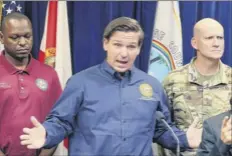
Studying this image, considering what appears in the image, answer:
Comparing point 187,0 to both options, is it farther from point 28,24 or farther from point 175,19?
point 28,24

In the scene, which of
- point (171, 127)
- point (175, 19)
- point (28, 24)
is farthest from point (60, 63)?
point (171, 127)

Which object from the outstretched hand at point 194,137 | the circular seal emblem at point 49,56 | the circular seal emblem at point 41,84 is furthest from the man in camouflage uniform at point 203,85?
the circular seal emblem at point 49,56

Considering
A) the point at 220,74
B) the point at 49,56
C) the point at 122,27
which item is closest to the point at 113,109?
the point at 122,27

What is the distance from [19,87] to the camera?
269 centimetres

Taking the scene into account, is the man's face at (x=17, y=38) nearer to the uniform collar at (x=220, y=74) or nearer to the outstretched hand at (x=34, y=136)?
the outstretched hand at (x=34, y=136)

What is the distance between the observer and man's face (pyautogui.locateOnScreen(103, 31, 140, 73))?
2498 mm

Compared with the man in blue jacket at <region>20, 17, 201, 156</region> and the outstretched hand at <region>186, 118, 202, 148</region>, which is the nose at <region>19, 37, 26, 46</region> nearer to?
the man in blue jacket at <region>20, 17, 201, 156</region>

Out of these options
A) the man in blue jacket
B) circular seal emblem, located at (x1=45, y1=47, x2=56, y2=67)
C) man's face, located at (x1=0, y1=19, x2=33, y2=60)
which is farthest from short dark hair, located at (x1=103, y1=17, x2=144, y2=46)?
circular seal emblem, located at (x1=45, y1=47, x2=56, y2=67)

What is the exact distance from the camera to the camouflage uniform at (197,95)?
2.85m

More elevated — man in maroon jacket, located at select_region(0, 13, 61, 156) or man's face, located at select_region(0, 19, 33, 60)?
man's face, located at select_region(0, 19, 33, 60)

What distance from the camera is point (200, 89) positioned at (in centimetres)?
287

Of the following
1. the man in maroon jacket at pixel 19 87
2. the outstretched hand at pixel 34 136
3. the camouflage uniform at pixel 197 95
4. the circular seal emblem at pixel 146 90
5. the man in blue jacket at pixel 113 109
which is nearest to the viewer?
the outstretched hand at pixel 34 136

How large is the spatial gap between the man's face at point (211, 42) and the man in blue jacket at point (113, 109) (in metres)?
0.46

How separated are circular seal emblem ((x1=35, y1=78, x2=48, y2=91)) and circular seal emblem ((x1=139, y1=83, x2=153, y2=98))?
1.75 ft
